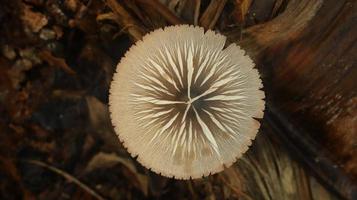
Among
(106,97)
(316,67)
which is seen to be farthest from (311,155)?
(106,97)

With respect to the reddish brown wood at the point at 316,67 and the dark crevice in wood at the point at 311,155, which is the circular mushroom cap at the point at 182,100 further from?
the dark crevice in wood at the point at 311,155

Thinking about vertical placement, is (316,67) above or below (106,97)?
above

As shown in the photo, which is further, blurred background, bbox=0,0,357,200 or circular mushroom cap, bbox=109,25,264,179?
blurred background, bbox=0,0,357,200

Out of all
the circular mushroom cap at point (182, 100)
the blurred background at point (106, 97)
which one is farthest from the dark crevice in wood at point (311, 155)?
the circular mushroom cap at point (182, 100)

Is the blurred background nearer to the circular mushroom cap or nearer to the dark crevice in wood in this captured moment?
the dark crevice in wood

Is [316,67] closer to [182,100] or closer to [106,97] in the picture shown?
[182,100]

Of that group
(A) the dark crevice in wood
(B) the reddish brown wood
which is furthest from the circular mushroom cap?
(A) the dark crevice in wood
